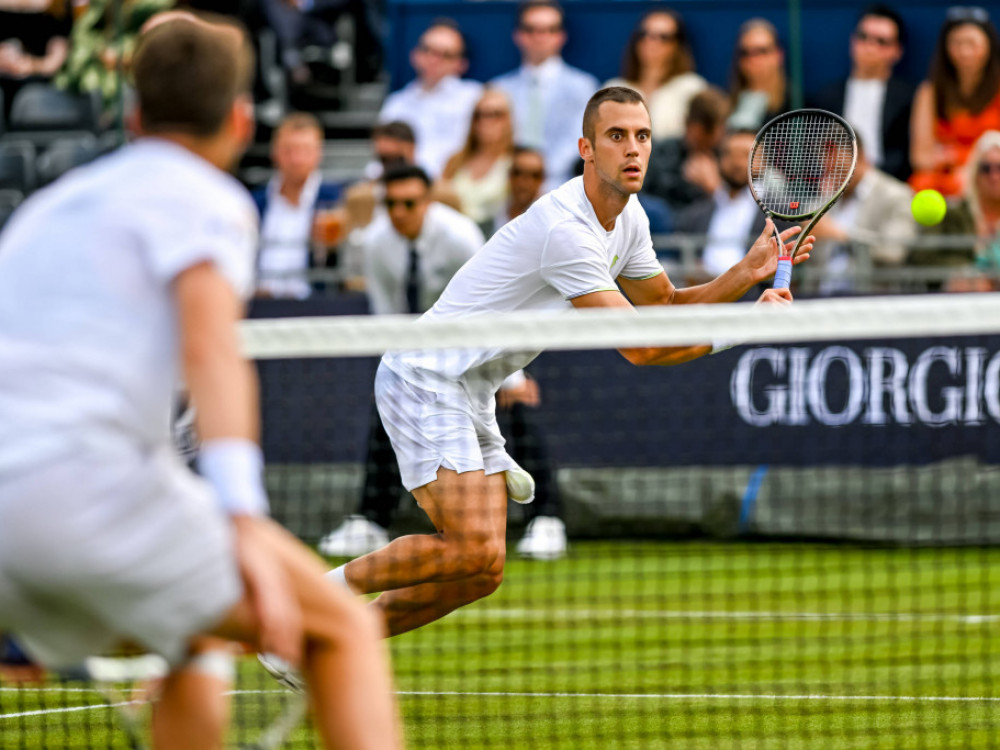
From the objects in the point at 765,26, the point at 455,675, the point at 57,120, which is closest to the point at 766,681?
the point at 455,675

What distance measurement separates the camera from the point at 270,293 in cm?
1108

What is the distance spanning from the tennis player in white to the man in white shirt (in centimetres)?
270

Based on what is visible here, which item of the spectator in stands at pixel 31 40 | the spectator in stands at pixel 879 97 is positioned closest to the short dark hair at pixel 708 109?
the spectator in stands at pixel 879 97

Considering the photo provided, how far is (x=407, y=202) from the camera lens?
376 inches

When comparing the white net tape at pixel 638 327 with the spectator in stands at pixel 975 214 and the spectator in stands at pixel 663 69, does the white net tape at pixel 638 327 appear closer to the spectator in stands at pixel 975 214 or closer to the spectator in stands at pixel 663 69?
the spectator in stands at pixel 975 214

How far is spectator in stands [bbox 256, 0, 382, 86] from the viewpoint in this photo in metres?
13.7

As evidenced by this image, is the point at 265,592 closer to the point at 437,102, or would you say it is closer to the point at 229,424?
the point at 229,424

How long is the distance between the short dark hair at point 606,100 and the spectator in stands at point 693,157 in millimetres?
4980

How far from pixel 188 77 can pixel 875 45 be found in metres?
8.97

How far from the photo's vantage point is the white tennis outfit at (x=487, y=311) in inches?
225

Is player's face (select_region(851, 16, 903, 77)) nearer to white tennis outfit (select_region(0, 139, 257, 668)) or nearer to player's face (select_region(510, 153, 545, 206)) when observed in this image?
player's face (select_region(510, 153, 545, 206))

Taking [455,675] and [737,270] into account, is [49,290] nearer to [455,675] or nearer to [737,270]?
[737,270]

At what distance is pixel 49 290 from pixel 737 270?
11.2ft

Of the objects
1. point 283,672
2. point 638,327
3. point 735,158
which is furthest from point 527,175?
point 638,327
